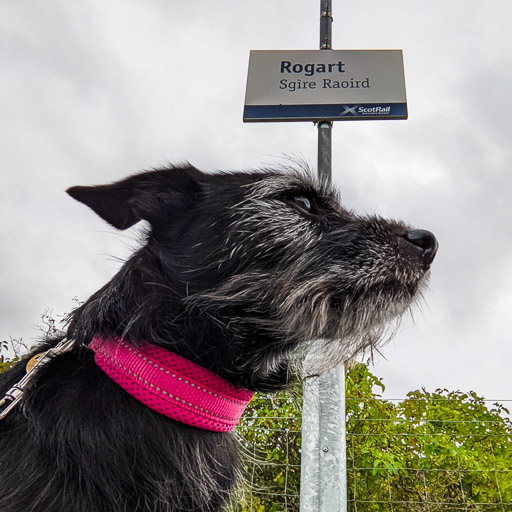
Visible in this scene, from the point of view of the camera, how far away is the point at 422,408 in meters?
5.21

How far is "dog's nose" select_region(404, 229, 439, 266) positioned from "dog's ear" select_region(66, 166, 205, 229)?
0.91 meters

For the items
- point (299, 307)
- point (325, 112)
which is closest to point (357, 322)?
point (299, 307)

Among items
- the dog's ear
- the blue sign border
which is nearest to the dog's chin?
the dog's ear

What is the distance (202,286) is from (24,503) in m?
0.86

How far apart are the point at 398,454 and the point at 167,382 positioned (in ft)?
12.0

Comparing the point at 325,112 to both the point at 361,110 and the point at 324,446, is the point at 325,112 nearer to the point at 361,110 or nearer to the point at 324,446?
the point at 361,110

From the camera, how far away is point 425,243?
1.97 m

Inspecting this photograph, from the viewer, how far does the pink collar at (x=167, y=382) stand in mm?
1528

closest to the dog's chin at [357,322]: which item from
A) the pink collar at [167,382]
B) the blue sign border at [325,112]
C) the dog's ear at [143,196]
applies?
the pink collar at [167,382]

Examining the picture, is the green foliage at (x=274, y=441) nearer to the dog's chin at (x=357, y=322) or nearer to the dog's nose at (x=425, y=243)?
the dog's chin at (x=357, y=322)

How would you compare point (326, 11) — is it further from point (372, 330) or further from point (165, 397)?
point (165, 397)

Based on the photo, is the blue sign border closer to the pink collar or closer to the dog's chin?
the dog's chin

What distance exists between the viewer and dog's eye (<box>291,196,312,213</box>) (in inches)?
84.7

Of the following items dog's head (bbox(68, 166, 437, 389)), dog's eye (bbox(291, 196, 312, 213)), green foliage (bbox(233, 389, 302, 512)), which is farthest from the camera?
green foliage (bbox(233, 389, 302, 512))
